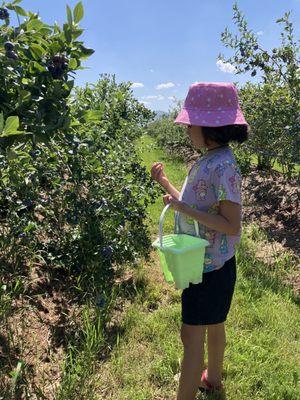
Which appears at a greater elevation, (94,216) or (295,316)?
(94,216)

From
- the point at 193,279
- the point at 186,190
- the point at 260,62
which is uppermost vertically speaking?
the point at 260,62

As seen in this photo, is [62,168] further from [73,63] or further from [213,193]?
[213,193]

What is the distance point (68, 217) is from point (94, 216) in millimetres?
176

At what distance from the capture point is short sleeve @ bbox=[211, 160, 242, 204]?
5.26 feet

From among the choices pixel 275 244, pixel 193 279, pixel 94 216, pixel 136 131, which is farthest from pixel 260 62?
pixel 193 279

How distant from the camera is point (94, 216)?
2.79m

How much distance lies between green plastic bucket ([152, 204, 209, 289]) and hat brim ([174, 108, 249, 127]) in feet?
1.07

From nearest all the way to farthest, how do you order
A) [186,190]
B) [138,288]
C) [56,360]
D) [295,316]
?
[186,190]
[56,360]
[295,316]
[138,288]

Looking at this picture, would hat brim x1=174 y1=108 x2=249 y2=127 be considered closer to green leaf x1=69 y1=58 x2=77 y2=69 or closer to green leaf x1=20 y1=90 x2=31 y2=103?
green leaf x1=69 y1=58 x2=77 y2=69

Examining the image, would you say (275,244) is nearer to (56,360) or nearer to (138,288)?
(138,288)

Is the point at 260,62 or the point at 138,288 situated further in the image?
the point at 260,62

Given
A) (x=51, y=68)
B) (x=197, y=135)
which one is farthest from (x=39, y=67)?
(x=197, y=135)

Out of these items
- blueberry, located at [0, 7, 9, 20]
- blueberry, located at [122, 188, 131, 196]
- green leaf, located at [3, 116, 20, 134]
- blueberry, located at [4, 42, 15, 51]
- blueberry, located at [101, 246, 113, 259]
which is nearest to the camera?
green leaf, located at [3, 116, 20, 134]

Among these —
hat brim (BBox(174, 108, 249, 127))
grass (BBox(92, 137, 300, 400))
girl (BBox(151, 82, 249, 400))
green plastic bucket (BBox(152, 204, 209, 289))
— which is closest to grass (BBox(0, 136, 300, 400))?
grass (BBox(92, 137, 300, 400))
